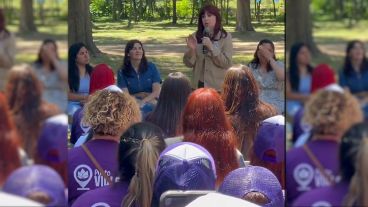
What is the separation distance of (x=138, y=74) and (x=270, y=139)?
0.43 metres

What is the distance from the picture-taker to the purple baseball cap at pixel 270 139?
2326 mm

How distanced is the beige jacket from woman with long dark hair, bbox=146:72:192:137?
0.05m

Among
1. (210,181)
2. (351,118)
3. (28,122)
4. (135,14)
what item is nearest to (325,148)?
(351,118)

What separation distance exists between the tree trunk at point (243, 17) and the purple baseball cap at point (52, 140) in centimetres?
109

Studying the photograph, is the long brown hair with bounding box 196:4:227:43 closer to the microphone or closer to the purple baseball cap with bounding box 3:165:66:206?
A: the microphone

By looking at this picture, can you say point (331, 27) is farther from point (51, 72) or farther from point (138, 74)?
point (138, 74)

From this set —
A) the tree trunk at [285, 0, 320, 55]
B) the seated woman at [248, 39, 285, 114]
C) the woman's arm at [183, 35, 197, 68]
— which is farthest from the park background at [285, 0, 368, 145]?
the woman's arm at [183, 35, 197, 68]

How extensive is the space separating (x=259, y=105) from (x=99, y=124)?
514mm

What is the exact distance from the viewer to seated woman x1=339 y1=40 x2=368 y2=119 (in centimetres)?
146

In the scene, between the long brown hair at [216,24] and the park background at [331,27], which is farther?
the long brown hair at [216,24]

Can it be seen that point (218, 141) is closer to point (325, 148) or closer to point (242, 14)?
point (242, 14)

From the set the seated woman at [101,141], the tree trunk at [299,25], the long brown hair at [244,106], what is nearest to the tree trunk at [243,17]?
the long brown hair at [244,106]

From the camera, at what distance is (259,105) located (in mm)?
2582

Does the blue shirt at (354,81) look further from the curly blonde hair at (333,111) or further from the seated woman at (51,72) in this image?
the seated woman at (51,72)
